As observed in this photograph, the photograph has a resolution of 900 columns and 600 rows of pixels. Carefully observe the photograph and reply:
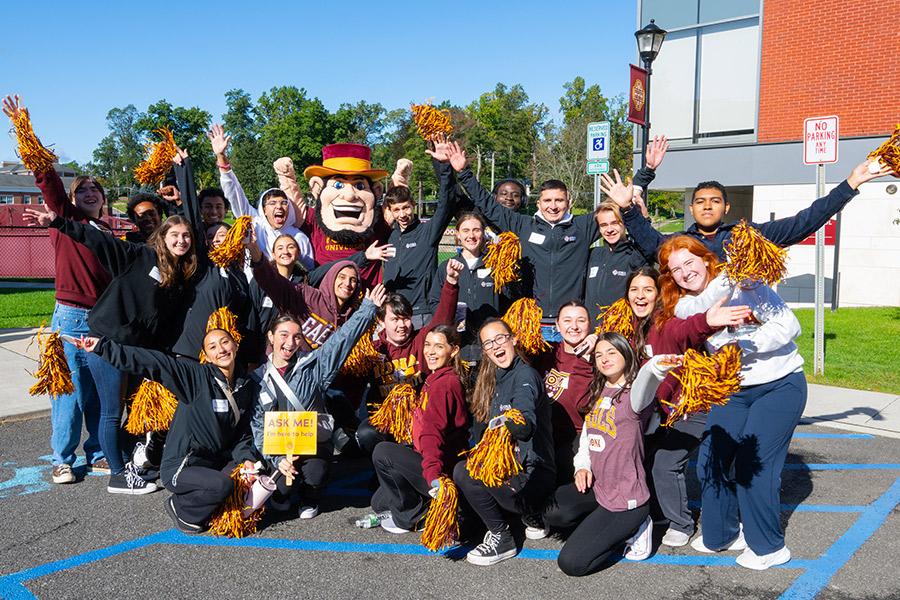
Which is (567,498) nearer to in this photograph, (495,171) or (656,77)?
(656,77)

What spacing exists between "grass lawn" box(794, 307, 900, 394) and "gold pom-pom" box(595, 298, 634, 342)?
4.67 m

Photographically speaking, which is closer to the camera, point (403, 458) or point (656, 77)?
point (403, 458)

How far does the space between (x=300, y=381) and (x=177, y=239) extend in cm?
123

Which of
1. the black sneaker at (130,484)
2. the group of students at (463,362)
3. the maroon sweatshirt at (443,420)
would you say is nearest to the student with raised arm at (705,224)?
the group of students at (463,362)

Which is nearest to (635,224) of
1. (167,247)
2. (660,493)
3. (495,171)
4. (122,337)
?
(660,493)

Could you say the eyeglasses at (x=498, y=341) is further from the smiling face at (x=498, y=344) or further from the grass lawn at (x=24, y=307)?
the grass lawn at (x=24, y=307)

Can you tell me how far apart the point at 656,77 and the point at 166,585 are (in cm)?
1545

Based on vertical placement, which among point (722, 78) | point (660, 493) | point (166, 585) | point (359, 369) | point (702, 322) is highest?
point (722, 78)

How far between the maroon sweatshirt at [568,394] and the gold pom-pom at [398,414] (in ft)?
2.81

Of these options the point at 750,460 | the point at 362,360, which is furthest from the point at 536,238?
the point at 750,460

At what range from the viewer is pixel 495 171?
2613 inches

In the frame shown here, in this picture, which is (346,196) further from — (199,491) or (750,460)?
(750,460)

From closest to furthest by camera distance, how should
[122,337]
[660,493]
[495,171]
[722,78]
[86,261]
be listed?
[660,493]
[122,337]
[86,261]
[722,78]
[495,171]

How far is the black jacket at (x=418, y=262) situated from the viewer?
17.1 ft
